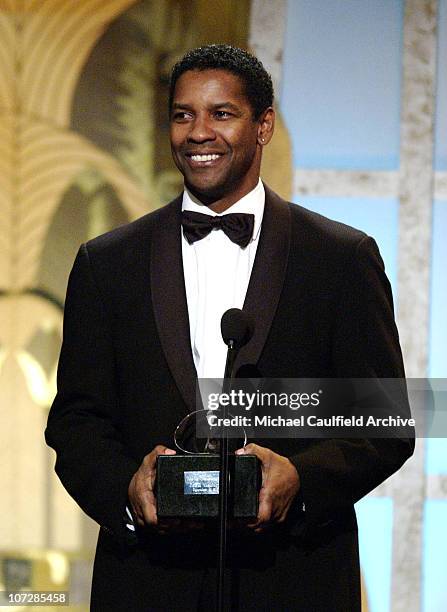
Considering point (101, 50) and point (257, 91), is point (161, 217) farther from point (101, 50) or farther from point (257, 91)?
point (101, 50)

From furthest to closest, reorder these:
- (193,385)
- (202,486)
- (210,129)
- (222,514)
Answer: (210,129) < (193,385) < (202,486) < (222,514)

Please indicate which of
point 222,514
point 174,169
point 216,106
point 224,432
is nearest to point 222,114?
point 216,106

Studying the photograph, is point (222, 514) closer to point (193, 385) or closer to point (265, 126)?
point (193, 385)

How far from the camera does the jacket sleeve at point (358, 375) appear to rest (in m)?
2.16

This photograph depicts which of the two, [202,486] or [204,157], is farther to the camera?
[204,157]

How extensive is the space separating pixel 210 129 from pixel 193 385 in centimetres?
51

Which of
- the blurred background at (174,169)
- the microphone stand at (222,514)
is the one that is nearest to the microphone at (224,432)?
the microphone stand at (222,514)

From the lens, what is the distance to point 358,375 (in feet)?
7.49

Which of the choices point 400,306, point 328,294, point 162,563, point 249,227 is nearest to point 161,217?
point 249,227

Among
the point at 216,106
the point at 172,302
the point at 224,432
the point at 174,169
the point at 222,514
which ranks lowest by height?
the point at 222,514

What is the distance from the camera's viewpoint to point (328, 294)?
2.35 metres

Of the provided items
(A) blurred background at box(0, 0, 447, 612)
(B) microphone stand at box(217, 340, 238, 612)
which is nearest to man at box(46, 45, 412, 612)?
(B) microphone stand at box(217, 340, 238, 612)

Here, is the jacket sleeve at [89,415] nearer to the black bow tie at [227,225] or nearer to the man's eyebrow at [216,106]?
the black bow tie at [227,225]

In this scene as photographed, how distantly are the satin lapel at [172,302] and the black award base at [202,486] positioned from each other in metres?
0.27
